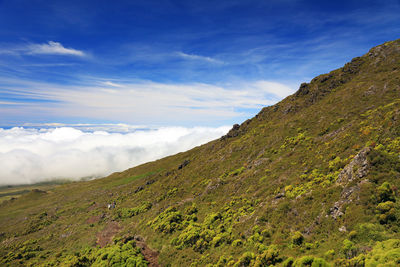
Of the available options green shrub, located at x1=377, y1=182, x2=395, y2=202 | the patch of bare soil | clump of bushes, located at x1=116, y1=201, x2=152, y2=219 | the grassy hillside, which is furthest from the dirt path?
green shrub, located at x1=377, y1=182, x2=395, y2=202

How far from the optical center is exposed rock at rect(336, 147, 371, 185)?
22.2 m

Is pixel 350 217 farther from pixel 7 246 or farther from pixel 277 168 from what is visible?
pixel 7 246

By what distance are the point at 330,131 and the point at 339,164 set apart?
58.4 ft

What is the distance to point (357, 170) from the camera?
23016 millimetres

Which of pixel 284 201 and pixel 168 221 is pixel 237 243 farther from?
pixel 168 221

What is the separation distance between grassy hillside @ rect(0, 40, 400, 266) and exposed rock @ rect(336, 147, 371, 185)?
5.4 inches

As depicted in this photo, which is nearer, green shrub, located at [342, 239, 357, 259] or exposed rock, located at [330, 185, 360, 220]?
green shrub, located at [342, 239, 357, 259]

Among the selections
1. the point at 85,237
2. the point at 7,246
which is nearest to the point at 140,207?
the point at 85,237

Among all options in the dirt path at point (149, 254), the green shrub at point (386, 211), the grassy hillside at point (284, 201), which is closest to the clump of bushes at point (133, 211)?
the grassy hillside at point (284, 201)

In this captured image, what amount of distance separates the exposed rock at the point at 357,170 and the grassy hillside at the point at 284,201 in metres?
0.14

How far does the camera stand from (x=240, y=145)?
2630 inches

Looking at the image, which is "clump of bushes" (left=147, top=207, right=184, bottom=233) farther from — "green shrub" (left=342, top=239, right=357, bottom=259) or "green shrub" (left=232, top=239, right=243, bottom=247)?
"green shrub" (left=342, top=239, right=357, bottom=259)

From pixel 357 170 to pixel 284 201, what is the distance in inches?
423

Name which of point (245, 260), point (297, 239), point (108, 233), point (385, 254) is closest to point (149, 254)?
point (245, 260)
